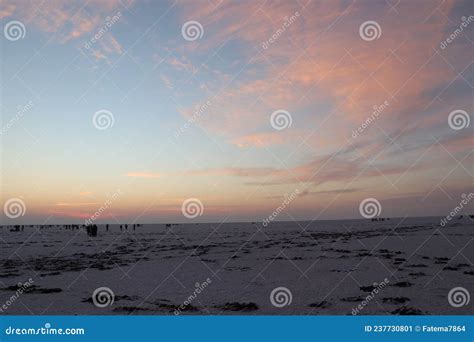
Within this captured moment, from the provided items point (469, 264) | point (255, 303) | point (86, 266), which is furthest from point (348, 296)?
point (86, 266)

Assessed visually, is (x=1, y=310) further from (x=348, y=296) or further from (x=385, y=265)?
(x=385, y=265)

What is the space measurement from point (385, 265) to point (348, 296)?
24.6 ft

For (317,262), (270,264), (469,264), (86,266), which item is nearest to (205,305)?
(270,264)

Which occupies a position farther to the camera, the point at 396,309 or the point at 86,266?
the point at 86,266

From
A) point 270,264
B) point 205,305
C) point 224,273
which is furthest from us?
point 270,264

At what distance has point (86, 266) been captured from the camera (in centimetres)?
2397

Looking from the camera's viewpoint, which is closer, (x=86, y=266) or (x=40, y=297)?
(x=40, y=297)

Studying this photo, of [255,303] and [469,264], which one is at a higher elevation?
[469,264]

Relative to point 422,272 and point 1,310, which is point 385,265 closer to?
point 422,272

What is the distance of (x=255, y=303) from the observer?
46.6 ft

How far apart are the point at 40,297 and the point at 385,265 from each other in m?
16.9

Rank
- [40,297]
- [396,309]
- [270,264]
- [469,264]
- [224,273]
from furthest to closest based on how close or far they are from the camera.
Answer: [270,264] → [469,264] → [224,273] → [40,297] → [396,309]
